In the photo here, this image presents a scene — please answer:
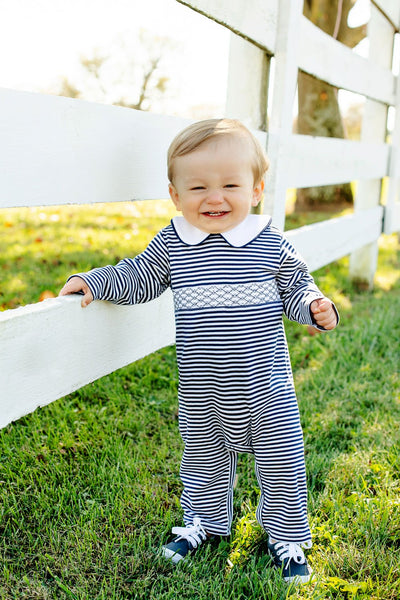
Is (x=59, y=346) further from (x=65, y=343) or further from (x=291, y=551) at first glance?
(x=291, y=551)

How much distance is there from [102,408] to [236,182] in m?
1.26

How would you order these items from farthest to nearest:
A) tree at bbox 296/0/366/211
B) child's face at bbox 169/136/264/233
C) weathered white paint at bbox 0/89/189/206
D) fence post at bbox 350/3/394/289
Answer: tree at bbox 296/0/366/211
fence post at bbox 350/3/394/289
child's face at bbox 169/136/264/233
weathered white paint at bbox 0/89/189/206

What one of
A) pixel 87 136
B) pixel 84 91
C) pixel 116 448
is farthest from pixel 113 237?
pixel 84 91

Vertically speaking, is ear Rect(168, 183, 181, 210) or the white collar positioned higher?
ear Rect(168, 183, 181, 210)

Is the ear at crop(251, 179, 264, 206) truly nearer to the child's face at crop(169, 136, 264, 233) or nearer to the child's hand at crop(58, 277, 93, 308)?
the child's face at crop(169, 136, 264, 233)

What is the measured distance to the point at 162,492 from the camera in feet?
→ 6.62

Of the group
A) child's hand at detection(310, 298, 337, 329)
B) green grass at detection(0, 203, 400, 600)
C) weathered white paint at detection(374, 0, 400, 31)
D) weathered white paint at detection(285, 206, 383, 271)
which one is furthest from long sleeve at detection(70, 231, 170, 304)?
weathered white paint at detection(374, 0, 400, 31)

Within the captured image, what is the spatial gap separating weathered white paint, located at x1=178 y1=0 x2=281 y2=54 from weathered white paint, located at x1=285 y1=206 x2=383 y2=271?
0.91 m

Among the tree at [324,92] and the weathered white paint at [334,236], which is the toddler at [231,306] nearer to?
the weathered white paint at [334,236]

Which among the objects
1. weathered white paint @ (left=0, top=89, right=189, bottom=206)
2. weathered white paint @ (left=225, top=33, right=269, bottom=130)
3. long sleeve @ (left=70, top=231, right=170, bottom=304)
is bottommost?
long sleeve @ (left=70, top=231, right=170, bottom=304)

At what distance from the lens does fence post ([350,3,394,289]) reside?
4.31 metres

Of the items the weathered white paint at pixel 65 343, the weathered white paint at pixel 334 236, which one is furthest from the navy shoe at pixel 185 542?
the weathered white paint at pixel 334 236

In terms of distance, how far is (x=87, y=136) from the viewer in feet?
5.47

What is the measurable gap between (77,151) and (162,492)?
114 centimetres
